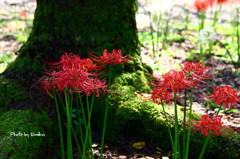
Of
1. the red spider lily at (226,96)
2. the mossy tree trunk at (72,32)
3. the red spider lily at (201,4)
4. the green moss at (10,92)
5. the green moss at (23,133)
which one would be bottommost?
the green moss at (23,133)

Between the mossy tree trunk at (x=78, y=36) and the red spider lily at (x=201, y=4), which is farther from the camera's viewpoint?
the red spider lily at (x=201, y=4)

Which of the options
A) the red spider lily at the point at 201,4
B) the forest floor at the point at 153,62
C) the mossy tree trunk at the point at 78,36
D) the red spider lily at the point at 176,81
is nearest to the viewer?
the red spider lily at the point at 176,81

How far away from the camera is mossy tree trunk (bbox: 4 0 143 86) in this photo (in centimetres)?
285

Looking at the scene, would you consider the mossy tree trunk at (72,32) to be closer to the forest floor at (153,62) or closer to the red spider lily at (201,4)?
the forest floor at (153,62)

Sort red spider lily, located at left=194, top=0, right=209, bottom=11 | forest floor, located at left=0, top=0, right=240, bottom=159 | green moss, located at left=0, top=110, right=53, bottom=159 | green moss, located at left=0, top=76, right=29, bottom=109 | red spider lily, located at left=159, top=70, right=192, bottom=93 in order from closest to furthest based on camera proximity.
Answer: red spider lily, located at left=159, top=70, right=192, bottom=93 → green moss, located at left=0, top=110, right=53, bottom=159 → forest floor, located at left=0, top=0, right=240, bottom=159 → green moss, located at left=0, top=76, right=29, bottom=109 → red spider lily, located at left=194, top=0, right=209, bottom=11

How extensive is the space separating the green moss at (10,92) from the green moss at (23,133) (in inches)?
7.3

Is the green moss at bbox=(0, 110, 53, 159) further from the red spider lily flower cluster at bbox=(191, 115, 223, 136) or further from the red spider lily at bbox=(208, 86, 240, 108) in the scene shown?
the red spider lily at bbox=(208, 86, 240, 108)

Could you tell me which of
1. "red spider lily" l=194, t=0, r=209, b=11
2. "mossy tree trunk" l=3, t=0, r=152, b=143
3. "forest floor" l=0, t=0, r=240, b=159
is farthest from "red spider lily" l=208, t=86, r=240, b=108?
"red spider lily" l=194, t=0, r=209, b=11

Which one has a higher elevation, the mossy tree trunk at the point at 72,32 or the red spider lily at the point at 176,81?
the mossy tree trunk at the point at 72,32

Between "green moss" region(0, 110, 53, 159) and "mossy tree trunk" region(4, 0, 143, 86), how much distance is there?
475mm

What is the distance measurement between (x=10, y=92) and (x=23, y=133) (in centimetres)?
67

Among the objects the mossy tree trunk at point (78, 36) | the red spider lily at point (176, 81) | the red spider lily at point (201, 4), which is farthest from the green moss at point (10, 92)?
the red spider lily at point (201, 4)

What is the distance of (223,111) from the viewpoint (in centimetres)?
319

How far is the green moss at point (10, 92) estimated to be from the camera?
8.90ft
